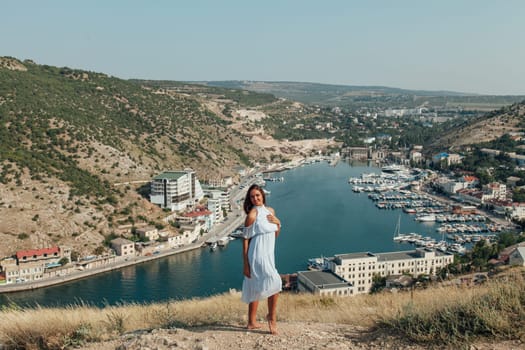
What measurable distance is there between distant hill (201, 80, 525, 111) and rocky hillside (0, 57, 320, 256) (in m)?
64.0

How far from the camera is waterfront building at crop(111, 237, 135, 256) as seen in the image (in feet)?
48.3

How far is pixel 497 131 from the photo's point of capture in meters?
36.4

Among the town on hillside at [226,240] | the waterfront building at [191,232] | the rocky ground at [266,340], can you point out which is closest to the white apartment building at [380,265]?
the town on hillside at [226,240]

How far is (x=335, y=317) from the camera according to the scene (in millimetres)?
2619

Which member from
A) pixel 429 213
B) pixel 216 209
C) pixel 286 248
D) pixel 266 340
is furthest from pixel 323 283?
pixel 429 213

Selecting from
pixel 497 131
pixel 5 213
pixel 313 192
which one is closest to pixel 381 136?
pixel 497 131

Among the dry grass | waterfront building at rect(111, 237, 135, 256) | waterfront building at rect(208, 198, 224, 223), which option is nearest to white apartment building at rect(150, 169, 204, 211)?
waterfront building at rect(208, 198, 224, 223)

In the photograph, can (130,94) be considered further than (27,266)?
Yes

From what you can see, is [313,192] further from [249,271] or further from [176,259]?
[249,271]

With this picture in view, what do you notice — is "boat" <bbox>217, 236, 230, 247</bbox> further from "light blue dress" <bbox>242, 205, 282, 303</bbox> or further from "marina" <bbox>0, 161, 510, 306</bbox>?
"light blue dress" <bbox>242, 205, 282, 303</bbox>

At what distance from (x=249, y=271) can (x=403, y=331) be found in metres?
0.70

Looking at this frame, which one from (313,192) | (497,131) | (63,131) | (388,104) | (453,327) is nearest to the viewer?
(453,327)

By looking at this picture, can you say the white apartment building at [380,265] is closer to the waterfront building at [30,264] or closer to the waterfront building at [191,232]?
the waterfront building at [191,232]

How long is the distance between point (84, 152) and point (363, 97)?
106 meters
